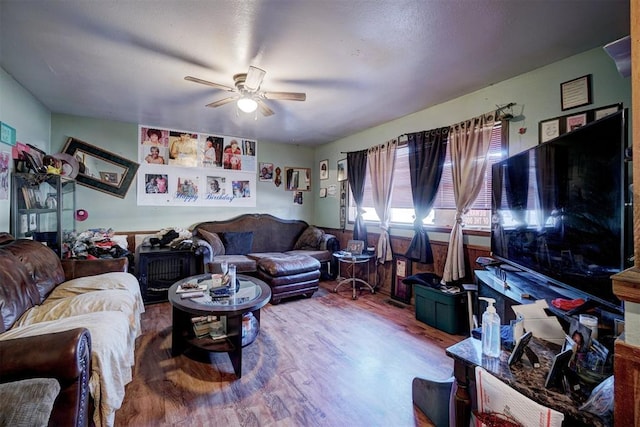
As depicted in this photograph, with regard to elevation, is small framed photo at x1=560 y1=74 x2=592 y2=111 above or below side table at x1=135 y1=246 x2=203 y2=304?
above

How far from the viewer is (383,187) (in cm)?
382

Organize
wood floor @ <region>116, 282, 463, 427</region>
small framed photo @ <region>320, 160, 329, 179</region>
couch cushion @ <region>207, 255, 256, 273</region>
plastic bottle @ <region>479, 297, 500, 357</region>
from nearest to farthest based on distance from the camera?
plastic bottle @ <region>479, 297, 500, 357</region> < wood floor @ <region>116, 282, 463, 427</region> < couch cushion @ <region>207, 255, 256, 273</region> < small framed photo @ <region>320, 160, 329, 179</region>

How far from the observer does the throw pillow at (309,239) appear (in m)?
4.62

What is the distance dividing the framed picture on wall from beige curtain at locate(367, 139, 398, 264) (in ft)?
0.45

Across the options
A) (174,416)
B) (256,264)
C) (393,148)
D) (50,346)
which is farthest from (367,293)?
(50,346)

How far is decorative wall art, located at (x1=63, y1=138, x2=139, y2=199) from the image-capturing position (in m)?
3.65

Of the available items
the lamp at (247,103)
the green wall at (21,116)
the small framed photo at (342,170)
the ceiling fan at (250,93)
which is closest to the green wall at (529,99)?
the small framed photo at (342,170)

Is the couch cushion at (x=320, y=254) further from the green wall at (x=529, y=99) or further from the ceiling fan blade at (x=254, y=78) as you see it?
the ceiling fan blade at (x=254, y=78)

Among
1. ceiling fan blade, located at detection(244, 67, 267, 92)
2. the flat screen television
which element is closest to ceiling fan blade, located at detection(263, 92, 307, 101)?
ceiling fan blade, located at detection(244, 67, 267, 92)

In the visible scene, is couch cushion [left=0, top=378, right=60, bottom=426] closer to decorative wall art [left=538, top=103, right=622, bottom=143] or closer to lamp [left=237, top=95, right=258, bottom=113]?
lamp [left=237, top=95, right=258, bottom=113]

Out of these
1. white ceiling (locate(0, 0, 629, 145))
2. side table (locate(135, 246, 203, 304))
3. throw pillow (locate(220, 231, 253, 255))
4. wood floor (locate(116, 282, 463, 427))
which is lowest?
wood floor (locate(116, 282, 463, 427))

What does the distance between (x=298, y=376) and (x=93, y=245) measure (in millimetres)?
2914

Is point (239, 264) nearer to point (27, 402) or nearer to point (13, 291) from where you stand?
point (13, 291)

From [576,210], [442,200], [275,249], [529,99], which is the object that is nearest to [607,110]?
[529,99]
